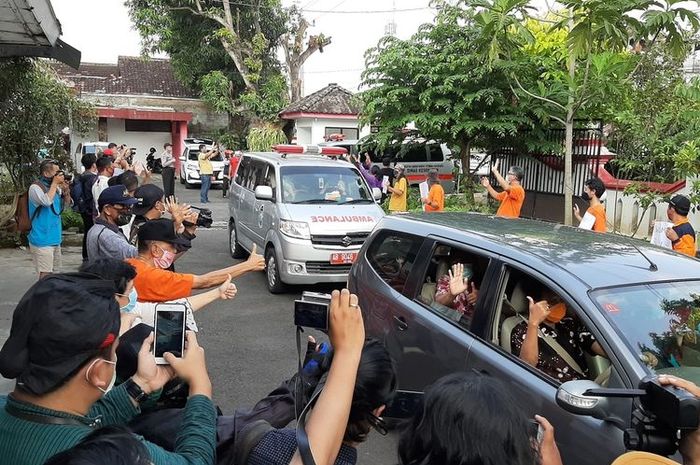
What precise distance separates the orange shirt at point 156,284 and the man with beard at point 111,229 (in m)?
0.91

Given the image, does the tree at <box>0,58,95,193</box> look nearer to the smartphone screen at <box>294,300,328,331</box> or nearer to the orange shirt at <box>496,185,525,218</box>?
the orange shirt at <box>496,185,525,218</box>

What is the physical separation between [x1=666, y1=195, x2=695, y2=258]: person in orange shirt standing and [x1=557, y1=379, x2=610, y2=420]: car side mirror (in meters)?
3.56

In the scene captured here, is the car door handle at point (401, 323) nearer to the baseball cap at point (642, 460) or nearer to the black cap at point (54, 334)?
the baseball cap at point (642, 460)

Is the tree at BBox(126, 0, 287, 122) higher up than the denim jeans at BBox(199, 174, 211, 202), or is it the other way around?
the tree at BBox(126, 0, 287, 122)

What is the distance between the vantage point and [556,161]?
467 inches

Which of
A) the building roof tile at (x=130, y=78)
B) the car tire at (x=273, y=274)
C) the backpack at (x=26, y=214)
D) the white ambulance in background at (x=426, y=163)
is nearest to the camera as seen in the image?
the backpack at (x=26, y=214)

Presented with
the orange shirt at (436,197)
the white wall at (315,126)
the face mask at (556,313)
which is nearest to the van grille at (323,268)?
the orange shirt at (436,197)

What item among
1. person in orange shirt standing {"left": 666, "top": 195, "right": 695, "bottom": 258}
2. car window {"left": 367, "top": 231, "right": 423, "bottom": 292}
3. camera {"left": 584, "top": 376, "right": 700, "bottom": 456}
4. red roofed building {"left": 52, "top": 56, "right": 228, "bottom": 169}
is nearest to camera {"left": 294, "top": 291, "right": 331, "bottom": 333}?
camera {"left": 584, "top": 376, "right": 700, "bottom": 456}

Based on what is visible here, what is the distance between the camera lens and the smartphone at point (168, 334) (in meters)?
2.01

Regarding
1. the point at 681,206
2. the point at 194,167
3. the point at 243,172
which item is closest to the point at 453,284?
the point at 681,206

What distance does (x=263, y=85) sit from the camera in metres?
27.0

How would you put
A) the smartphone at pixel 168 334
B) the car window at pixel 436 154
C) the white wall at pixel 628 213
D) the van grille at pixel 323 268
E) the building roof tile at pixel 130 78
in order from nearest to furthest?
the smartphone at pixel 168 334 < the van grille at pixel 323 268 < the white wall at pixel 628 213 < the car window at pixel 436 154 < the building roof tile at pixel 130 78

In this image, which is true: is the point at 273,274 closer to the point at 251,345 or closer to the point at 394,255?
the point at 251,345

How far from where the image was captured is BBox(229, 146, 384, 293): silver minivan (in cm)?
779
